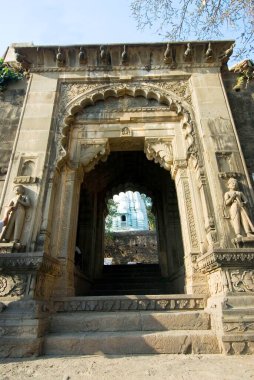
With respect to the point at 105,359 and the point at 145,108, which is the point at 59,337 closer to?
the point at 105,359

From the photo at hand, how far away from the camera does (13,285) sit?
156 inches

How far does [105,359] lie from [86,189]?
19.9 feet

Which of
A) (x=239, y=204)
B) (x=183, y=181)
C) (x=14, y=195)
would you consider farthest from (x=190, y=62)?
(x=14, y=195)

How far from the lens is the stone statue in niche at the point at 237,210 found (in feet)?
14.3

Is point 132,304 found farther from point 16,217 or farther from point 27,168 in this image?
point 27,168

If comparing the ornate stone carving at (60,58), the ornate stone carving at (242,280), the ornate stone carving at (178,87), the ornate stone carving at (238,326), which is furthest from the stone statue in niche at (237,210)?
the ornate stone carving at (60,58)

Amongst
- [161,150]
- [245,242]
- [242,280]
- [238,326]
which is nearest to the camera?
[238,326]

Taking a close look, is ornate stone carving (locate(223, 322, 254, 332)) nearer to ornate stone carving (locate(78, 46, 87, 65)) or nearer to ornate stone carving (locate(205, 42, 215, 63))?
ornate stone carving (locate(205, 42, 215, 63))

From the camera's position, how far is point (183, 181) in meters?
5.49

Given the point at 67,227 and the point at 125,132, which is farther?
the point at 125,132

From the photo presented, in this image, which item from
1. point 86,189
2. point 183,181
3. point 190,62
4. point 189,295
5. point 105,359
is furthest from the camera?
point 86,189

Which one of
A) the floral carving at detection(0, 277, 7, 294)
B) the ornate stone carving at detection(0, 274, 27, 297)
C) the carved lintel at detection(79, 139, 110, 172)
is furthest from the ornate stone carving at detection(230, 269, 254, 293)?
the carved lintel at detection(79, 139, 110, 172)

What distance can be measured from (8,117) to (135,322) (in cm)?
572

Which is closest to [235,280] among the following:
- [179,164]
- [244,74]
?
[179,164]
